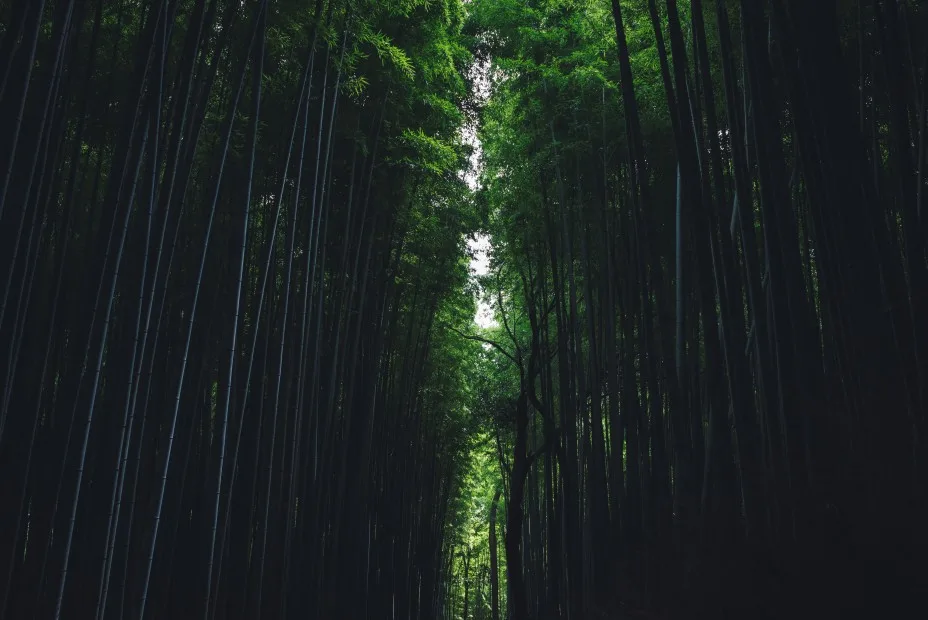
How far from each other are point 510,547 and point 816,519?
17.9 ft

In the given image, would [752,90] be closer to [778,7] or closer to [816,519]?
[778,7]

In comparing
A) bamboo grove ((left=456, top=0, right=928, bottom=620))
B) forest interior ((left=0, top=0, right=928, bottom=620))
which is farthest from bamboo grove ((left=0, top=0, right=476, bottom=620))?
bamboo grove ((left=456, top=0, right=928, bottom=620))

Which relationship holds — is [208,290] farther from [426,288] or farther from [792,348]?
[792,348]

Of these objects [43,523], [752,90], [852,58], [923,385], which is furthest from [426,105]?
[923,385]

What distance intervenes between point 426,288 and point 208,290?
303 cm

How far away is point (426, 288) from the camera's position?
6367 millimetres

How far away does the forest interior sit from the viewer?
1.58m

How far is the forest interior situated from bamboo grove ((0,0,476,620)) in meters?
0.02

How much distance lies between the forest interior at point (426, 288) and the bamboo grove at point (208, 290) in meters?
0.02

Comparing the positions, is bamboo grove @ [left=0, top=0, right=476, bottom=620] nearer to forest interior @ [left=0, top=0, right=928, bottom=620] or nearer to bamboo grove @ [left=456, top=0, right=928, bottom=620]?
forest interior @ [left=0, top=0, right=928, bottom=620]

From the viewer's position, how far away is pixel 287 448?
3234 millimetres

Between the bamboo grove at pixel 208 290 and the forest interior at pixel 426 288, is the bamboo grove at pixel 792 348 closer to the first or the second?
the forest interior at pixel 426 288

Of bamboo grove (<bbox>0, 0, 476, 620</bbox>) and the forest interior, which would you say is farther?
bamboo grove (<bbox>0, 0, 476, 620</bbox>)

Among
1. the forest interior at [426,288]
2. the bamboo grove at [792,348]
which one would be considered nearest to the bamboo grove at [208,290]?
the forest interior at [426,288]
